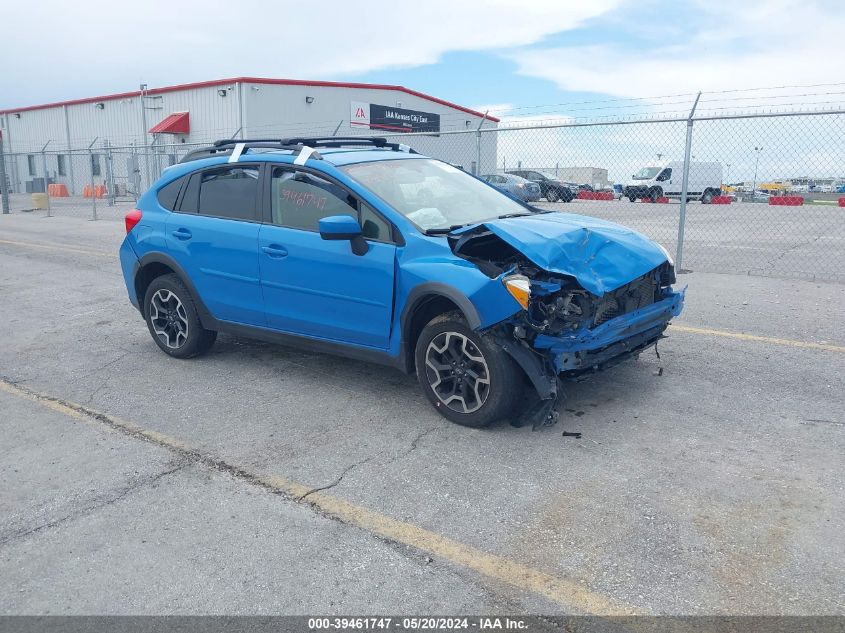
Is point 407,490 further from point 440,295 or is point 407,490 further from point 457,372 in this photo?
point 440,295

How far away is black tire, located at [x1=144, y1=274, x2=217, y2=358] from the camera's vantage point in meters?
5.92

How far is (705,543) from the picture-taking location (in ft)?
10.3

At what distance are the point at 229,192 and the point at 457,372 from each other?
2.47m

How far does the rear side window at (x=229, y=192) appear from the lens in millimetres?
5480

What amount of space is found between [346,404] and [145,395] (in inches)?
60.6

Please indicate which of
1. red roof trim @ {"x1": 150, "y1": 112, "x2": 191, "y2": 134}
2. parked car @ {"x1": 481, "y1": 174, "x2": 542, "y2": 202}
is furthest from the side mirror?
red roof trim @ {"x1": 150, "y1": 112, "x2": 191, "y2": 134}

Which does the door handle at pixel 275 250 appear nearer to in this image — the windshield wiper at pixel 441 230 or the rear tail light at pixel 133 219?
the windshield wiper at pixel 441 230

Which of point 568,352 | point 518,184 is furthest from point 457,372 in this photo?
point 518,184

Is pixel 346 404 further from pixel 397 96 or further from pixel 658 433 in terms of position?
pixel 397 96

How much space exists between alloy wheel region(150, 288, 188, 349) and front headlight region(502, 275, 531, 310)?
3054mm

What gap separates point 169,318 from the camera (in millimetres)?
6117

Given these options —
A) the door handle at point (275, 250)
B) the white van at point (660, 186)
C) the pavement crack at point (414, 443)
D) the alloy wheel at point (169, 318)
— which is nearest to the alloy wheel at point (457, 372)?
the pavement crack at point (414, 443)

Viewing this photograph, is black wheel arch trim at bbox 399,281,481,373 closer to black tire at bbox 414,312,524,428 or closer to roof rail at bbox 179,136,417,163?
black tire at bbox 414,312,524,428

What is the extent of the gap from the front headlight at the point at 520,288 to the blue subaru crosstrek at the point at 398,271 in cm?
1
